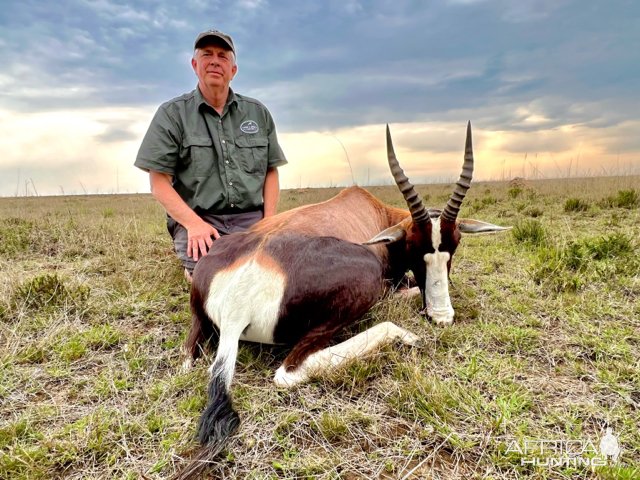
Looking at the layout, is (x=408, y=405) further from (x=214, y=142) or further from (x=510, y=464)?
(x=214, y=142)

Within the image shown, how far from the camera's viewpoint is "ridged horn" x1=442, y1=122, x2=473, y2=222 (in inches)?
150

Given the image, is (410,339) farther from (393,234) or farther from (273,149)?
(273,149)

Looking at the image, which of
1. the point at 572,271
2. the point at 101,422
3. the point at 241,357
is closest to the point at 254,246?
the point at 241,357

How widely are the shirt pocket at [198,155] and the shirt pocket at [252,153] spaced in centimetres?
32

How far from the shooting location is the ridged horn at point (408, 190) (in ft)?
12.7

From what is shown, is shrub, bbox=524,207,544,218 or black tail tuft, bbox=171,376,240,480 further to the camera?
shrub, bbox=524,207,544,218

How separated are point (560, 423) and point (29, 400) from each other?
3.08 meters

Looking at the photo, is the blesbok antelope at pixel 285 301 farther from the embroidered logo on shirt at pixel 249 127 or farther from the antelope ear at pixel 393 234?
the embroidered logo on shirt at pixel 249 127

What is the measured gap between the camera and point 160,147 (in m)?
4.55

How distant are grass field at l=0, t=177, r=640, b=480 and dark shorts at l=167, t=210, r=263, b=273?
353 millimetres

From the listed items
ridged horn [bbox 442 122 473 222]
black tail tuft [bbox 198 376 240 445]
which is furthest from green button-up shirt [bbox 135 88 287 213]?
black tail tuft [bbox 198 376 240 445]

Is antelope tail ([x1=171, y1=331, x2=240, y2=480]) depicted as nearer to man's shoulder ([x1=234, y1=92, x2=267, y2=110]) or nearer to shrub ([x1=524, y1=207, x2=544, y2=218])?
man's shoulder ([x1=234, y1=92, x2=267, y2=110])

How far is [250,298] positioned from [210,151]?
247 centimetres

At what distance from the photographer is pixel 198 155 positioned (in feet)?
15.6
